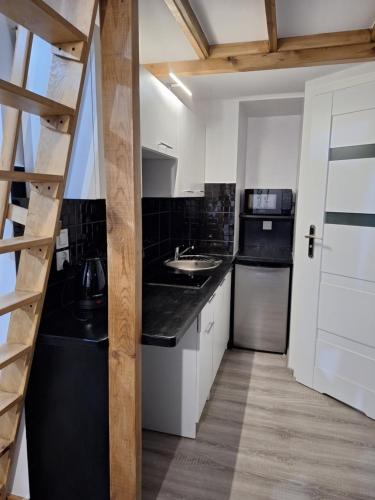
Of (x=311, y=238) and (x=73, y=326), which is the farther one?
(x=311, y=238)

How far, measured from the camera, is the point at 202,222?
3.25 meters

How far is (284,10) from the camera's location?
160 centimetres

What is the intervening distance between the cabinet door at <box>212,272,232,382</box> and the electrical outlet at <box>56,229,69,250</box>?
111 centimetres

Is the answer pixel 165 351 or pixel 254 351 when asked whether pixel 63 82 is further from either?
pixel 254 351

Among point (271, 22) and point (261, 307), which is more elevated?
point (271, 22)

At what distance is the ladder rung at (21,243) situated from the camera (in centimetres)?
96

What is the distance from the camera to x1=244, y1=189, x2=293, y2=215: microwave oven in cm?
322

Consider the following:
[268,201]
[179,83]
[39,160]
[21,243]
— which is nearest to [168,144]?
[179,83]

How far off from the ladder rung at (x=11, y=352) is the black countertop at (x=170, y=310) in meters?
0.44

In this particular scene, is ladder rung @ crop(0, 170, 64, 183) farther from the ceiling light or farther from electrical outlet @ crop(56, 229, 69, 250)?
→ the ceiling light

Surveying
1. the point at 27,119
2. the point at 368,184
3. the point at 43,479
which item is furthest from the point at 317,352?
the point at 27,119

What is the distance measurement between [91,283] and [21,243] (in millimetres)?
601

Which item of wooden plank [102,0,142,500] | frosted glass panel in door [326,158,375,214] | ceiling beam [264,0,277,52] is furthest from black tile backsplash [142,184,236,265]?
wooden plank [102,0,142,500]

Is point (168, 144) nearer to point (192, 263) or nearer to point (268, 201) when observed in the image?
point (192, 263)
